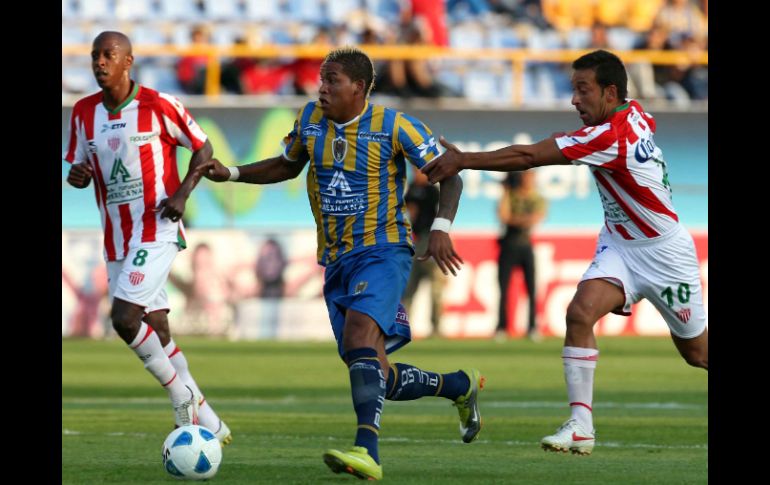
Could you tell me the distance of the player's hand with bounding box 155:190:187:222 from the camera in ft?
28.4

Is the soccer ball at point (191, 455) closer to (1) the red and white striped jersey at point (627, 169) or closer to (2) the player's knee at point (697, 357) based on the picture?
(1) the red and white striped jersey at point (627, 169)

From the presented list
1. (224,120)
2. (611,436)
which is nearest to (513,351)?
(224,120)

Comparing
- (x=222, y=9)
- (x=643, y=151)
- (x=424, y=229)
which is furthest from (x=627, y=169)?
(x=222, y=9)

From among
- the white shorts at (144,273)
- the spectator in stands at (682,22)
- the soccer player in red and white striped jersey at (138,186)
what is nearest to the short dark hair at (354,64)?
the soccer player in red and white striped jersey at (138,186)

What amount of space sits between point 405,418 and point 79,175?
10.4 feet

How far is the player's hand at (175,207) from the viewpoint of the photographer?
8.65 metres

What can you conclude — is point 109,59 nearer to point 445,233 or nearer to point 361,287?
point 361,287

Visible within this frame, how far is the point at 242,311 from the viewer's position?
2108 centimetres

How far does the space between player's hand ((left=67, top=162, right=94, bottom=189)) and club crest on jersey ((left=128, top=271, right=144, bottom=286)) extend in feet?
2.05

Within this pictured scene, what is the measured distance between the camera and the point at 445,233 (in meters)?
7.10

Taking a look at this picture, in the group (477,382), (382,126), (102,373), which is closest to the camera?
(382,126)

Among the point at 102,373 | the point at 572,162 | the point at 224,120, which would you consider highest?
the point at 224,120
